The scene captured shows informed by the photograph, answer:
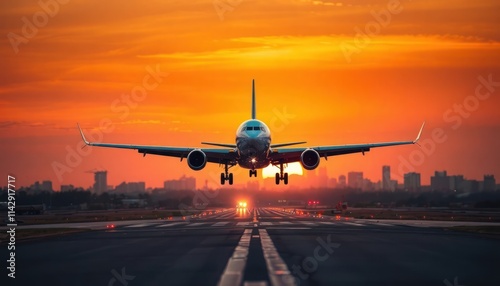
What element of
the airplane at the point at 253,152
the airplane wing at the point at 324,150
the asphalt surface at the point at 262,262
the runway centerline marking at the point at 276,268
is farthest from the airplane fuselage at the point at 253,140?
the runway centerline marking at the point at 276,268

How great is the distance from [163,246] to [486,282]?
19.1m

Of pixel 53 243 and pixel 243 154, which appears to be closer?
pixel 53 243

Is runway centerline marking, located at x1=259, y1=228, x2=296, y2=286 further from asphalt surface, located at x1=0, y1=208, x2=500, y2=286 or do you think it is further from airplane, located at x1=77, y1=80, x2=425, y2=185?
airplane, located at x1=77, y1=80, x2=425, y2=185

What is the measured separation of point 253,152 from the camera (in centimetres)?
6450

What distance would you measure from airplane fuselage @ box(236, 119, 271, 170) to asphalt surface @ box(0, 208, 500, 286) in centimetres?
2259

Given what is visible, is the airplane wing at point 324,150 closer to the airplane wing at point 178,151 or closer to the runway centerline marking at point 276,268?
the airplane wing at point 178,151

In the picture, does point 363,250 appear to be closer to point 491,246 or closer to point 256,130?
point 491,246

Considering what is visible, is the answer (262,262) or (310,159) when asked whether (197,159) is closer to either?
(310,159)

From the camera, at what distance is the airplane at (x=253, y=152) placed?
64.3 metres

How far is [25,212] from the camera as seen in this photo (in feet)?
440

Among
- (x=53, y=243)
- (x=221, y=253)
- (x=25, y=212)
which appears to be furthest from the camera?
(x=25, y=212)

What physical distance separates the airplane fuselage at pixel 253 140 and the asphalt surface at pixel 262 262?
2259cm

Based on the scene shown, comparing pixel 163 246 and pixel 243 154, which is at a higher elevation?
pixel 243 154

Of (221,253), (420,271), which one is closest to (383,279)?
(420,271)
